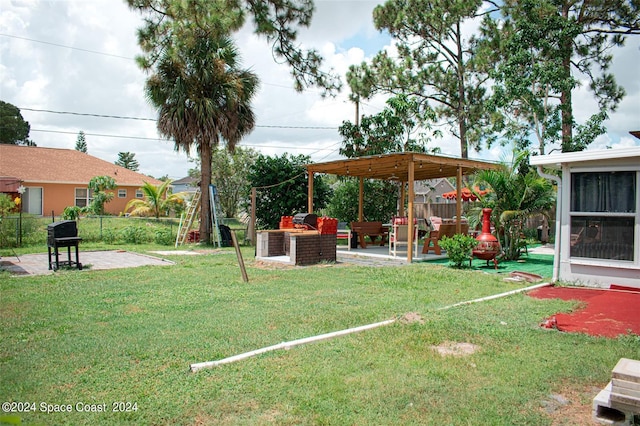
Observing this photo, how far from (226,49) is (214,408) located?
1542 cm

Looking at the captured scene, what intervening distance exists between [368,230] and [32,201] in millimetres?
20150

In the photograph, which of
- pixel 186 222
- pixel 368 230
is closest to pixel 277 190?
pixel 186 222

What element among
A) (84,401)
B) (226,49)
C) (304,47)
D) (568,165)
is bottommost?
(84,401)

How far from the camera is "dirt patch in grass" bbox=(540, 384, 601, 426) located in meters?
3.10

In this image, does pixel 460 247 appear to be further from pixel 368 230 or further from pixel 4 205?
pixel 4 205

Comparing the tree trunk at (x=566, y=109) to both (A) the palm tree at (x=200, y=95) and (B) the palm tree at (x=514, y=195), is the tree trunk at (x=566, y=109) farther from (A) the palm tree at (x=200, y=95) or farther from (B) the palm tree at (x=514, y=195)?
(A) the palm tree at (x=200, y=95)

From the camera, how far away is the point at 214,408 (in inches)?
128

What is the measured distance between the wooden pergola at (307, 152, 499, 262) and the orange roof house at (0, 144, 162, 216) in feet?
59.1

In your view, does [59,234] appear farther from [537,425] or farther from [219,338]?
[537,425]

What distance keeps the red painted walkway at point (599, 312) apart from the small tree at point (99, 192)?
23572 millimetres

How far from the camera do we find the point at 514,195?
11703 millimetres

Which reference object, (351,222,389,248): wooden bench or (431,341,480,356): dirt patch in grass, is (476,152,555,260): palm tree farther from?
(431,341,480,356): dirt patch in grass

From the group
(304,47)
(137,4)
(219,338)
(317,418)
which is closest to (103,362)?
(219,338)

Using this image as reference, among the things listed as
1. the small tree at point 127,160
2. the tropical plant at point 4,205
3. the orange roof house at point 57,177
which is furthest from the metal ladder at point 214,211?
the small tree at point 127,160
